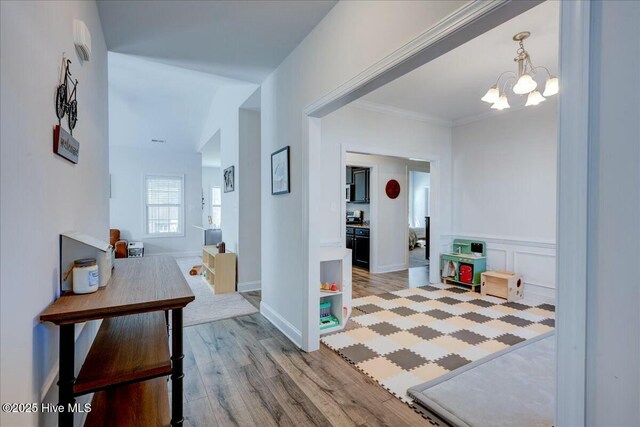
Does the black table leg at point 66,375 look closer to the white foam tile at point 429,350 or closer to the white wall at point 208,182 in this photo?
the white foam tile at point 429,350

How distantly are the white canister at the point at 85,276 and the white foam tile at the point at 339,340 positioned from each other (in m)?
1.87

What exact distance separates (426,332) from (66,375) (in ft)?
8.82

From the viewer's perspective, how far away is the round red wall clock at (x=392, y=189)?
5684mm

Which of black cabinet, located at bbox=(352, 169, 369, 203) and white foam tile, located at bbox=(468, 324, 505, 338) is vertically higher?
black cabinet, located at bbox=(352, 169, 369, 203)

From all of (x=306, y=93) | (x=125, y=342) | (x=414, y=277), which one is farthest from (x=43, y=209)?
(x=414, y=277)

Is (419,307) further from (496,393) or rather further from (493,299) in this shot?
(496,393)

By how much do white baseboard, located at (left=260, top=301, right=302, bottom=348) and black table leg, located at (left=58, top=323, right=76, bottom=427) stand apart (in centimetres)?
172

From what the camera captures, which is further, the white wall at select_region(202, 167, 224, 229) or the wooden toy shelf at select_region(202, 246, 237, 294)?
the white wall at select_region(202, 167, 224, 229)

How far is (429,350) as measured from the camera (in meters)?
2.54

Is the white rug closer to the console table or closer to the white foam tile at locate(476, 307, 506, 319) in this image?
the console table

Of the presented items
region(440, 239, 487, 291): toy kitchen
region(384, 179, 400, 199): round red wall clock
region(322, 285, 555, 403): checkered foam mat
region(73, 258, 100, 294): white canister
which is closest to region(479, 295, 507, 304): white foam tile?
region(322, 285, 555, 403): checkered foam mat

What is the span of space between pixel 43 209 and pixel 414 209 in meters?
9.96

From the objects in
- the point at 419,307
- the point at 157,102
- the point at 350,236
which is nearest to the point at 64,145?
the point at 419,307

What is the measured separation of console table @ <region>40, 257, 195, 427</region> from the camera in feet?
3.56
